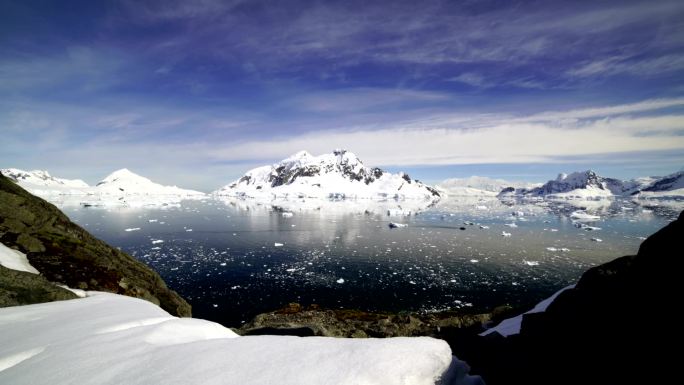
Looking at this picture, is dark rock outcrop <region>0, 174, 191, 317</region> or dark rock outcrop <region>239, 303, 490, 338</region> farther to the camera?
dark rock outcrop <region>239, 303, 490, 338</region>

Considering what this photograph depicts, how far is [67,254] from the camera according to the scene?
60.8 ft

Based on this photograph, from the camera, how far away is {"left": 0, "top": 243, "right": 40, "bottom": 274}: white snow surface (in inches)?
570

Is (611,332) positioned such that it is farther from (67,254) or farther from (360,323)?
(67,254)

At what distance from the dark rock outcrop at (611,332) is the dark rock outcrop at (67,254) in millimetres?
19241

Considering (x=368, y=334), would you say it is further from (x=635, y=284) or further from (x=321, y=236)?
(x=321, y=236)

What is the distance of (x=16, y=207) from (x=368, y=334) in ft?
82.0

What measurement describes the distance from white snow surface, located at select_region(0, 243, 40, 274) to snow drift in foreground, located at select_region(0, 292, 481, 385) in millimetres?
8104

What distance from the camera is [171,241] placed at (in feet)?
218

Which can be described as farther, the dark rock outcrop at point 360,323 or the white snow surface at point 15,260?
the dark rock outcrop at point 360,323

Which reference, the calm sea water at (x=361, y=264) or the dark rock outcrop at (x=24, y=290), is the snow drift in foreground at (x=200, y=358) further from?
the calm sea water at (x=361, y=264)

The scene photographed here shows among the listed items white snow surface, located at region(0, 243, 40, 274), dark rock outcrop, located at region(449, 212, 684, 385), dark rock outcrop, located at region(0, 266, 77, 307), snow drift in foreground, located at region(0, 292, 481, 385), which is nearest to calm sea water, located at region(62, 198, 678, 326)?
white snow surface, located at region(0, 243, 40, 274)

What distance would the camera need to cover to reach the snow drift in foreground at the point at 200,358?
19.3 feet

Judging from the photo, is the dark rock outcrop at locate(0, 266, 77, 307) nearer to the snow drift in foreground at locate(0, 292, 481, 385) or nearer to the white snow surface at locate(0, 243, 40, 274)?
the snow drift in foreground at locate(0, 292, 481, 385)

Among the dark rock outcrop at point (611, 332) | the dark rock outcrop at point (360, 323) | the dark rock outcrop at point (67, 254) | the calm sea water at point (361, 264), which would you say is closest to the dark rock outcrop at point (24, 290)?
the dark rock outcrop at point (67, 254)
